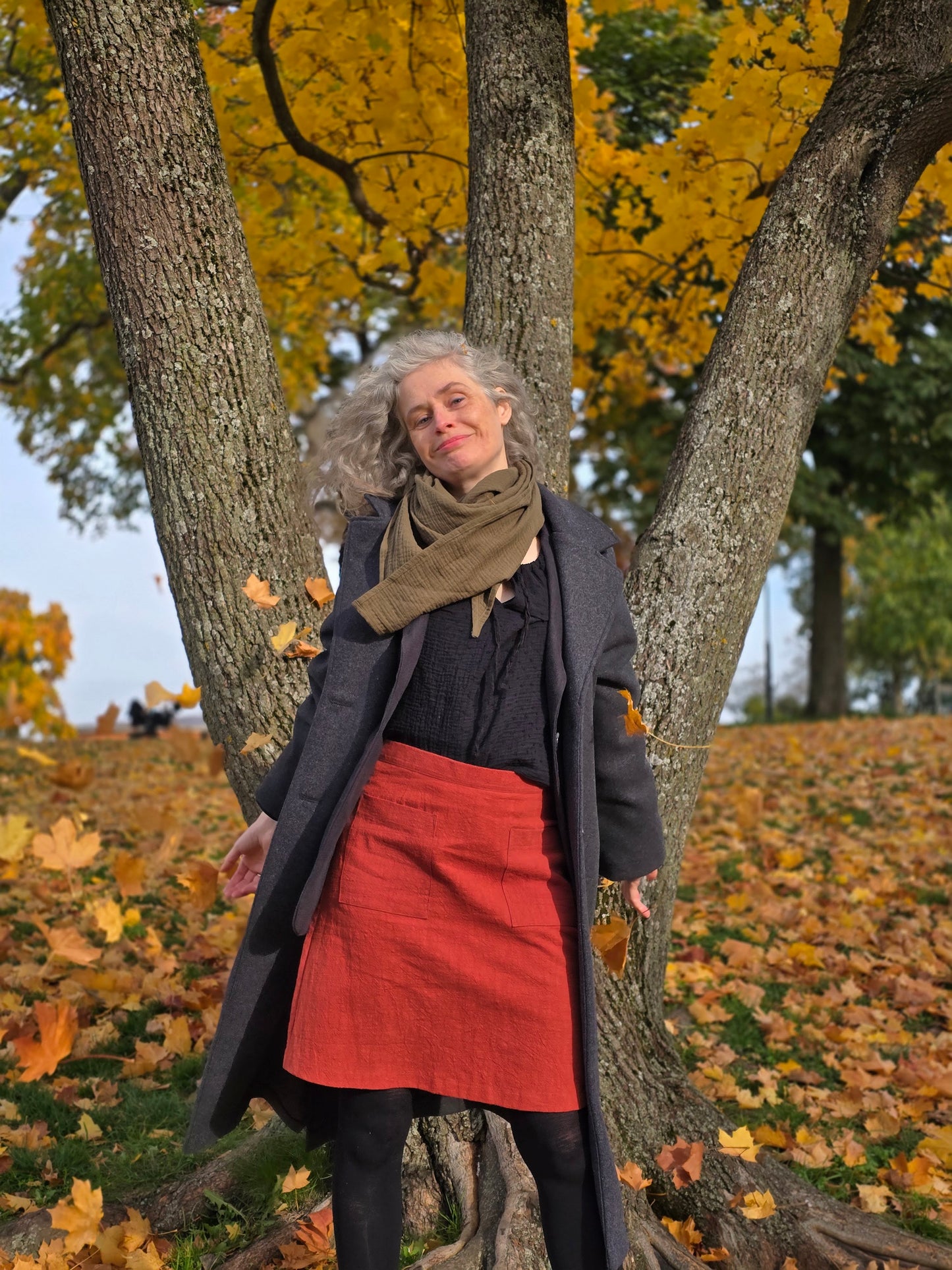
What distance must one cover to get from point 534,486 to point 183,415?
95cm

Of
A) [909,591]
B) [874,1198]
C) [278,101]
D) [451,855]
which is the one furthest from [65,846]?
[909,591]

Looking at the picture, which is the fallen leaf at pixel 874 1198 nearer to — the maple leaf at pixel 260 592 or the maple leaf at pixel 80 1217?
the maple leaf at pixel 80 1217

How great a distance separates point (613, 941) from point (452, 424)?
134 centimetres

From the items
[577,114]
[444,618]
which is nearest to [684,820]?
[444,618]

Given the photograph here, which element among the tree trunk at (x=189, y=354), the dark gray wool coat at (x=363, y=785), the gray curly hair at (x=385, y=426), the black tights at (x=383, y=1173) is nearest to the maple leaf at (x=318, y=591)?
the tree trunk at (x=189, y=354)

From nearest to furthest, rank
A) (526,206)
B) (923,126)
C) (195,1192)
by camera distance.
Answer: (195,1192) < (923,126) < (526,206)

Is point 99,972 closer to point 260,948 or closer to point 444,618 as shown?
point 260,948

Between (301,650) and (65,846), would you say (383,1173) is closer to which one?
(301,650)

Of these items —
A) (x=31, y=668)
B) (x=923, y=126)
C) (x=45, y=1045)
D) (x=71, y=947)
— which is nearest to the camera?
(x=923, y=126)

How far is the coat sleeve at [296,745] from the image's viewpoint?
2201 millimetres

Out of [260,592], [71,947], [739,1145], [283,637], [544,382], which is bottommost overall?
[739,1145]

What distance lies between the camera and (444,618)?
2145 mm

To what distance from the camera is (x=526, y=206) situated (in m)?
3.05

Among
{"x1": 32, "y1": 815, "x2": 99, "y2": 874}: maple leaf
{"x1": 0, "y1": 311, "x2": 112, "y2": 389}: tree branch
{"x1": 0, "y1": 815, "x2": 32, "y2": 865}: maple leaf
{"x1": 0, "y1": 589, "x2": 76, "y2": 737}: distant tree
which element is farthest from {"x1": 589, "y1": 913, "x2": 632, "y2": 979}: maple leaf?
{"x1": 0, "y1": 589, "x2": 76, "y2": 737}: distant tree
